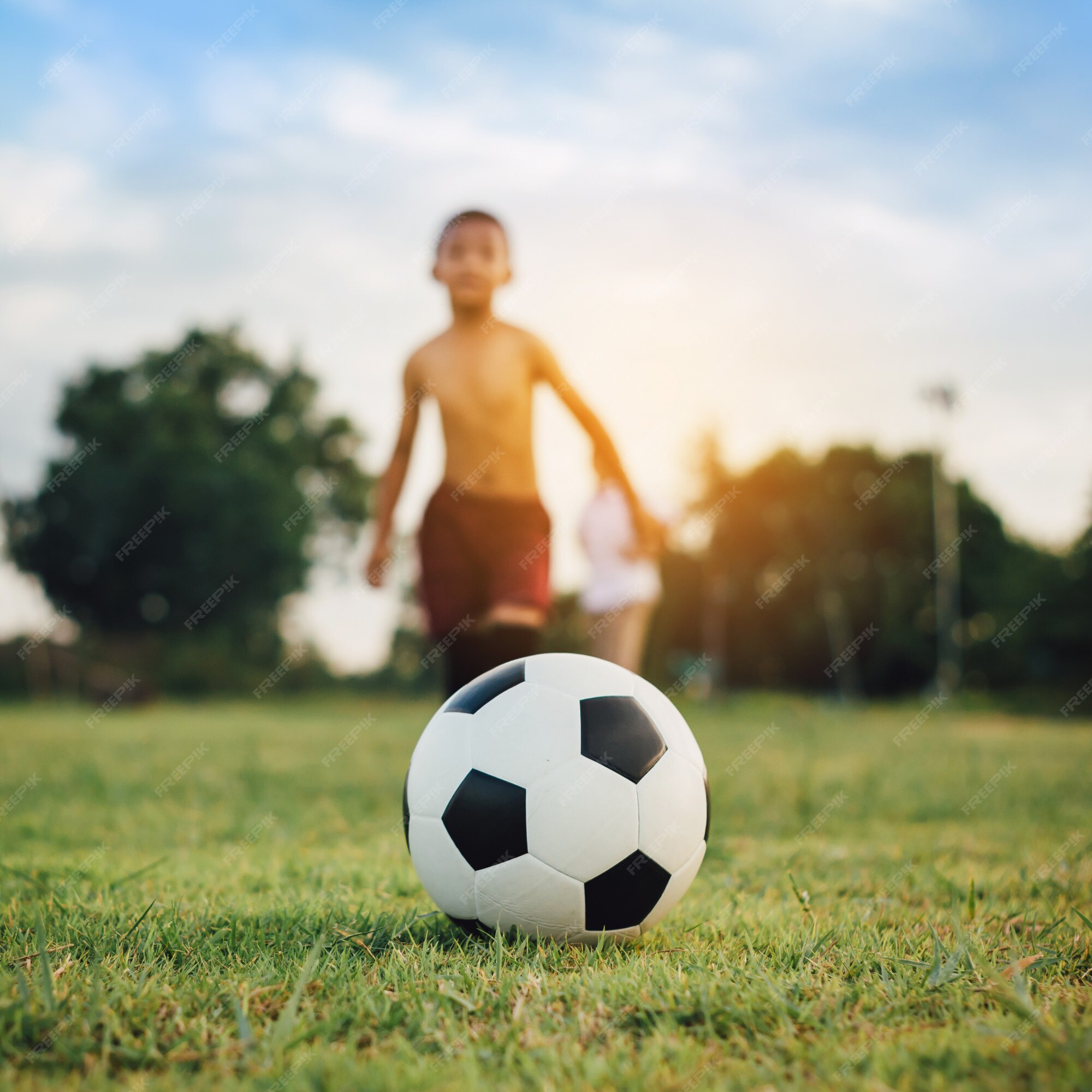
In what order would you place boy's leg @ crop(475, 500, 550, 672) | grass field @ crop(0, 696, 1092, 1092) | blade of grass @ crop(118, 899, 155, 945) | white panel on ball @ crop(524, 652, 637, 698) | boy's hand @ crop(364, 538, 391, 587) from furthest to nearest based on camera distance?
1. boy's hand @ crop(364, 538, 391, 587)
2. boy's leg @ crop(475, 500, 550, 672)
3. white panel on ball @ crop(524, 652, 637, 698)
4. blade of grass @ crop(118, 899, 155, 945)
5. grass field @ crop(0, 696, 1092, 1092)

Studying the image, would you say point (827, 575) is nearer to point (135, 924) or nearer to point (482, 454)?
point (482, 454)

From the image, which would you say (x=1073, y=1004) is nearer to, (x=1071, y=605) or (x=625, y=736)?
(x=625, y=736)

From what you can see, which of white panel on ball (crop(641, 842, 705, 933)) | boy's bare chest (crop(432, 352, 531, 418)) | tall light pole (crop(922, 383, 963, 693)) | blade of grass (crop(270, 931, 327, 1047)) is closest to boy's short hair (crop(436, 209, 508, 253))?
boy's bare chest (crop(432, 352, 531, 418))

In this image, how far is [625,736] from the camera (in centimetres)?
236

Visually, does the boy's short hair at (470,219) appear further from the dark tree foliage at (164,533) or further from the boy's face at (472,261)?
the dark tree foliage at (164,533)

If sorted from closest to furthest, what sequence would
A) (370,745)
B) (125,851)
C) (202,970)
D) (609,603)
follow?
(202,970)
(125,851)
(609,603)
(370,745)

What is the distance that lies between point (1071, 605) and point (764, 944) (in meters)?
28.6

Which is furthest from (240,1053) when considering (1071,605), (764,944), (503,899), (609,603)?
(1071,605)

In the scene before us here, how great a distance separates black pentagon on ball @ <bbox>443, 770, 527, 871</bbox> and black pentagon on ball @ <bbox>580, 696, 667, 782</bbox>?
0.21m

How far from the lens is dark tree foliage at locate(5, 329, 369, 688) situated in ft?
105

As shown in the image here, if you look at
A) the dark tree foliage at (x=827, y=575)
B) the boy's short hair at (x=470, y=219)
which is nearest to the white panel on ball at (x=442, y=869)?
the boy's short hair at (x=470, y=219)

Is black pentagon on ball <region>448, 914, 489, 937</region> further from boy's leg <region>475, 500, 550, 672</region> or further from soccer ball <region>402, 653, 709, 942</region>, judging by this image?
boy's leg <region>475, 500, 550, 672</region>

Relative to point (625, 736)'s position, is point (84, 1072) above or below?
below

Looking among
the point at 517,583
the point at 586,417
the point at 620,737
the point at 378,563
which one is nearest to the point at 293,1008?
the point at 620,737
